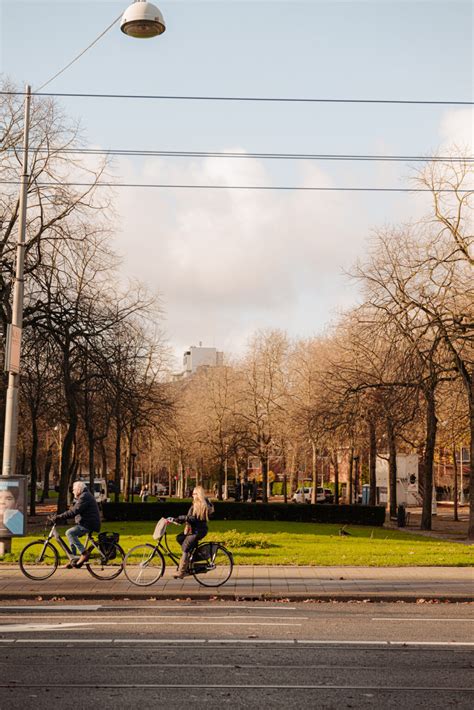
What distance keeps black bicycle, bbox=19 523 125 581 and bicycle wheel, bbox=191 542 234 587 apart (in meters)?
1.40

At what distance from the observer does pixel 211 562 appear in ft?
51.1

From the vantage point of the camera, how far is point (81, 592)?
571 inches

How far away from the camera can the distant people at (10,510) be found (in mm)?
18156

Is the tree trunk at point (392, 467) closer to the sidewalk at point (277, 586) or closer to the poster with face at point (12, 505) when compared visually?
the sidewalk at point (277, 586)

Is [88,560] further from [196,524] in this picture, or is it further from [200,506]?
[200,506]

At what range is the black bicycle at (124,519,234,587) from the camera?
15352 millimetres

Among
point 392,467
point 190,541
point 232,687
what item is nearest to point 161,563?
point 190,541

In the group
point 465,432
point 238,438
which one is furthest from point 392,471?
point 238,438

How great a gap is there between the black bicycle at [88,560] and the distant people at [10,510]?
1.56 meters

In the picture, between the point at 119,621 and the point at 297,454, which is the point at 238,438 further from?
the point at 119,621

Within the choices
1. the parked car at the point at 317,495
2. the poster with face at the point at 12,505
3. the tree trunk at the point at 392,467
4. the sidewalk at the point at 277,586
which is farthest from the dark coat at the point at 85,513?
the parked car at the point at 317,495

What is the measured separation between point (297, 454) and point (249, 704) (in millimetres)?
57621

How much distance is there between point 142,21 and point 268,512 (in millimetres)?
31256

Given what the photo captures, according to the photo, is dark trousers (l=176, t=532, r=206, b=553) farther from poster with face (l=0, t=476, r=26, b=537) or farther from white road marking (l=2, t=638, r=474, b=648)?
white road marking (l=2, t=638, r=474, b=648)
